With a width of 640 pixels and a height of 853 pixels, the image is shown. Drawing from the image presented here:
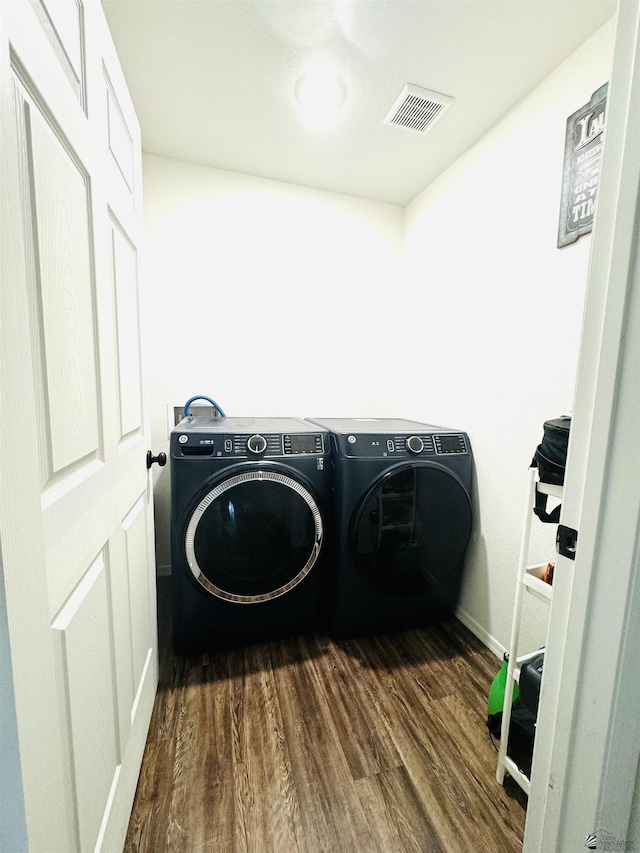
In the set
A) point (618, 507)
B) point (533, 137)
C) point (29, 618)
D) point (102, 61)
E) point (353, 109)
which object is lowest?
point (29, 618)

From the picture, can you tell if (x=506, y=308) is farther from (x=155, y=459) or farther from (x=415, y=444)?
(x=155, y=459)

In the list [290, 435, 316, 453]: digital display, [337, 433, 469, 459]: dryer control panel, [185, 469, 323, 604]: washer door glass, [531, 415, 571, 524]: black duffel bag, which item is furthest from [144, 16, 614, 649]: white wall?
[185, 469, 323, 604]: washer door glass

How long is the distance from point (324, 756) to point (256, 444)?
108cm

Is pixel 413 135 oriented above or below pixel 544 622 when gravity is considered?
above

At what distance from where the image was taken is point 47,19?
1.75 ft

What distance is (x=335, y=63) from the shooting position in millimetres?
1284

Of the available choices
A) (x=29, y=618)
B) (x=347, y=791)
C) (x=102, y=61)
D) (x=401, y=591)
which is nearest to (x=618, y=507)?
(x=29, y=618)

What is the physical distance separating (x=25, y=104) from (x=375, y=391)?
2072 mm

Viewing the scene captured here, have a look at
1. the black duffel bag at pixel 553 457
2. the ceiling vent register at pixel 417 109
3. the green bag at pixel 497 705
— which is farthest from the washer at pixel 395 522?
the ceiling vent register at pixel 417 109

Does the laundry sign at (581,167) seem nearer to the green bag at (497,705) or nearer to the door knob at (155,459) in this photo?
the green bag at (497,705)

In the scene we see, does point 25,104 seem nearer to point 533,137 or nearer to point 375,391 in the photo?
point 533,137

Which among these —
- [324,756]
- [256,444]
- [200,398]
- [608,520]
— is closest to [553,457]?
[608,520]

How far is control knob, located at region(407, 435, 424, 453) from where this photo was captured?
60.8 inches

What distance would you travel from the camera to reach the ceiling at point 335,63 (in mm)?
1108
